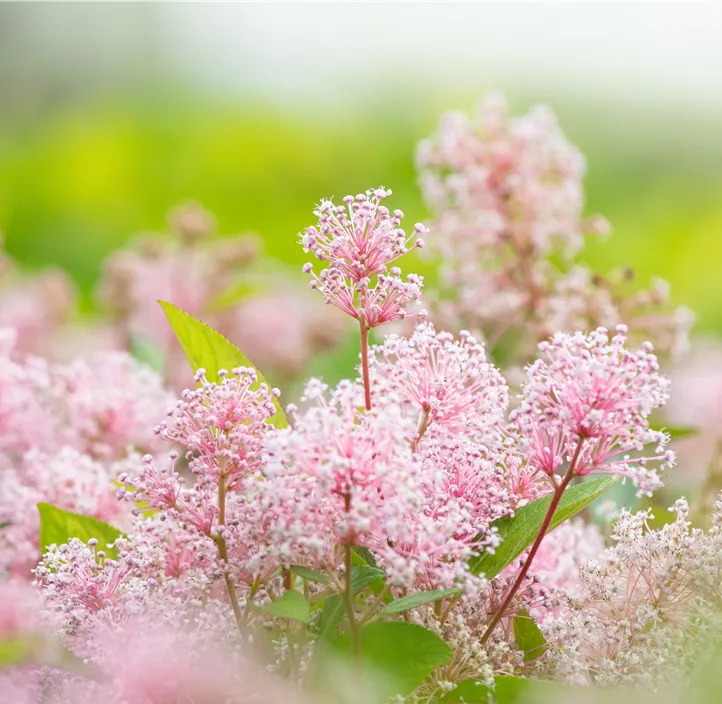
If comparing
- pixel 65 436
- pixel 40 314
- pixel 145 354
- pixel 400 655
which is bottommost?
pixel 400 655

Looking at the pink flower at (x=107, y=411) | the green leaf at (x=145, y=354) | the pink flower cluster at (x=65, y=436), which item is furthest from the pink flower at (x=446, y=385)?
the green leaf at (x=145, y=354)

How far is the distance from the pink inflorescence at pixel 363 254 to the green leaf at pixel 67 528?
0.25 meters

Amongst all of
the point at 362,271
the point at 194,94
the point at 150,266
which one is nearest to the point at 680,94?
the point at 194,94

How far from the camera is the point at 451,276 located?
1041 mm

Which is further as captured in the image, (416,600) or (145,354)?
(145,354)

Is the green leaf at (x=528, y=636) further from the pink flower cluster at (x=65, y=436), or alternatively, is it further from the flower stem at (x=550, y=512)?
the pink flower cluster at (x=65, y=436)

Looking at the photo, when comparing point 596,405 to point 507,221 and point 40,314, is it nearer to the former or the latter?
point 507,221

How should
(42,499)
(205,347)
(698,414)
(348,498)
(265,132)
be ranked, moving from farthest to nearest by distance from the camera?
(265,132) → (698,414) → (42,499) → (205,347) → (348,498)

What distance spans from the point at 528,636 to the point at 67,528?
32 cm

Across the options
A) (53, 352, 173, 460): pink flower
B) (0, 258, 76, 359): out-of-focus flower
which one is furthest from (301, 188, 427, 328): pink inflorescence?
(0, 258, 76, 359): out-of-focus flower

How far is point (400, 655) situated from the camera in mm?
413

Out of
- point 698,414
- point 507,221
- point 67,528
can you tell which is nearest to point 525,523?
point 67,528

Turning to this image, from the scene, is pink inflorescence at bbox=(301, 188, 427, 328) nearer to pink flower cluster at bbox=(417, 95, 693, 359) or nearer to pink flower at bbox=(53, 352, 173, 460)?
pink flower at bbox=(53, 352, 173, 460)

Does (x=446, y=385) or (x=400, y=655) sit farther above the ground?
(x=446, y=385)
